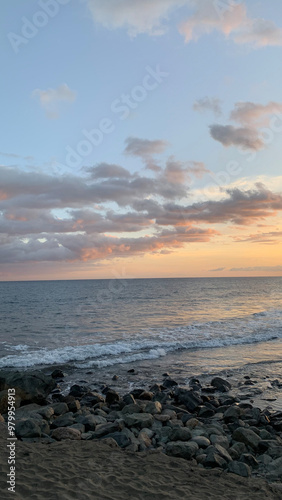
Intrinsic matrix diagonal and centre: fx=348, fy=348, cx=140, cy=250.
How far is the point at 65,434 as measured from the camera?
963 centimetres

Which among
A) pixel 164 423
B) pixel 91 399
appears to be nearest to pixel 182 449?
pixel 164 423

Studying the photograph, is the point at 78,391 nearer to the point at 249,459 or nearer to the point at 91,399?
the point at 91,399

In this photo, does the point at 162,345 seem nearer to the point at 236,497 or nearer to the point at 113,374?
the point at 113,374

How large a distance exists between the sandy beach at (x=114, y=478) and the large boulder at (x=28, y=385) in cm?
529

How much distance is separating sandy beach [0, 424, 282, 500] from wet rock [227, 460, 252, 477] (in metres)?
0.22

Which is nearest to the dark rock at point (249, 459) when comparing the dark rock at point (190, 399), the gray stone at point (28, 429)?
the dark rock at point (190, 399)

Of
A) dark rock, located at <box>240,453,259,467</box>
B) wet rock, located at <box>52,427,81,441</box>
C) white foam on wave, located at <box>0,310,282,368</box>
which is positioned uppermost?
wet rock, located at <box>52,427,81,441</box>

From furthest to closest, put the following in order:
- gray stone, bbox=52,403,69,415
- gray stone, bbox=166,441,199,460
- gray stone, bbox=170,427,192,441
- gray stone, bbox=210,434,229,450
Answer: gray stone, bbox=52,403,69,415
gray stone, bbox=170,427,192,441
gray stone, bbox=210,434,229,450
gray stone, bbox=166,441,199,460

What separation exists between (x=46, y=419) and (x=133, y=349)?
44.9 ft

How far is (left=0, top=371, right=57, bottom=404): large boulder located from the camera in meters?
13.8

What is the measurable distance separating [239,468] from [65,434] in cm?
467

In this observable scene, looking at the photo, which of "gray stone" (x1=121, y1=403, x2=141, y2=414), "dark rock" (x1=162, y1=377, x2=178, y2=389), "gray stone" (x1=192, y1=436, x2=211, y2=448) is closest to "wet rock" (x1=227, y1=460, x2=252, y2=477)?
"gray stone" (x1=192, y1=436, x2=211, y2=448)

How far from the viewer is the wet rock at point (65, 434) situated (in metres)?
9.54

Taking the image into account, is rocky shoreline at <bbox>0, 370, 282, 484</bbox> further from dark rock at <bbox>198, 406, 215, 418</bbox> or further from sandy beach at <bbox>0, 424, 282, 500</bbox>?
sandy beach at <bbox>0, 424, 282, 500</bbox>
